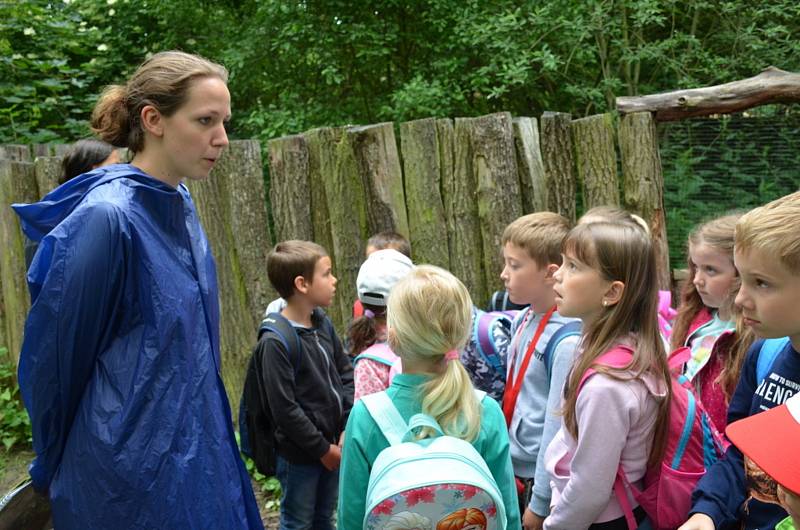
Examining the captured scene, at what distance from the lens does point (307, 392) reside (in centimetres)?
391

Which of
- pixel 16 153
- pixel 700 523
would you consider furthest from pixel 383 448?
pixel 16 153

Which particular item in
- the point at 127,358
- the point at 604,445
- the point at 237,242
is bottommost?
the point at 604,445

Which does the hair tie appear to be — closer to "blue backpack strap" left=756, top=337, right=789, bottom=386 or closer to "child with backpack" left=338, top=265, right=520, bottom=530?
"child with backpack" left=338, top=265, right=520, bottom=530

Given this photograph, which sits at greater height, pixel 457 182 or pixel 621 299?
pixel 457 182

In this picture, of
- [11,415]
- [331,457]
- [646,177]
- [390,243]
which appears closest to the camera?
[331,457]

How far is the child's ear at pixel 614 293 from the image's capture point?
2926mm

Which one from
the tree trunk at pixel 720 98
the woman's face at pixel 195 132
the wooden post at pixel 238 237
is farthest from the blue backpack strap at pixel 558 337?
the wooden post at pixel 238 237

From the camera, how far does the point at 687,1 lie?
8805mm

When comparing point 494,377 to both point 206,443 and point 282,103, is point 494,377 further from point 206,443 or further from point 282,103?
point 282,103

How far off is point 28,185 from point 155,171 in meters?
4.01

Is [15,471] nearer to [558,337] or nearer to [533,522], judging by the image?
[533,522]

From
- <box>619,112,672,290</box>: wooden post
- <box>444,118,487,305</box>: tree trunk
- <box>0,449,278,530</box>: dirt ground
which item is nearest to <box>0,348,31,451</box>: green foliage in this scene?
<box>0,449,278,530</box>: dirt ground

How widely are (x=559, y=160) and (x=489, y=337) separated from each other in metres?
1.92

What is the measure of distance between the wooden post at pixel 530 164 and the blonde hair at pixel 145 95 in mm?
2798
